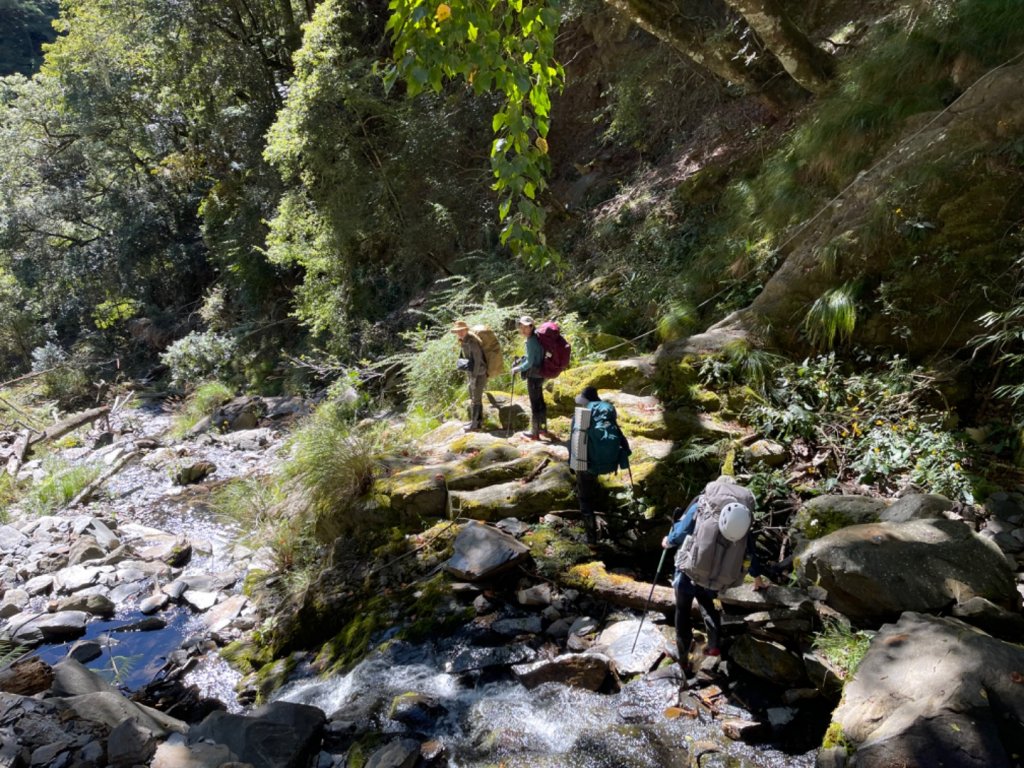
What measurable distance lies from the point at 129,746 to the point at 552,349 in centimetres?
450

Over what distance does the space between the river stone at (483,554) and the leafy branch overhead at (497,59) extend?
2.85 meters

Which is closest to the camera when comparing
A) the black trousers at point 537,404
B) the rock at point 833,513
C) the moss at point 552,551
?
the rock at point 833,513

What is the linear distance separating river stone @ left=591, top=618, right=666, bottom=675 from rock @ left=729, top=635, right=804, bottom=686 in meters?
0.52

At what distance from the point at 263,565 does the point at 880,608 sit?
6.06 m

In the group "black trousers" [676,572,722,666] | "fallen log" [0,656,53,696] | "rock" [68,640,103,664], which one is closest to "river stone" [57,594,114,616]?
"rock" [68,640,103,664]

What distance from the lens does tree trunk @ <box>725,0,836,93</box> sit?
7.14 meters

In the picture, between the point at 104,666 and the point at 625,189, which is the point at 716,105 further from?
the point at 104,666

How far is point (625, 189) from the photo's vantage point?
11.8 metres

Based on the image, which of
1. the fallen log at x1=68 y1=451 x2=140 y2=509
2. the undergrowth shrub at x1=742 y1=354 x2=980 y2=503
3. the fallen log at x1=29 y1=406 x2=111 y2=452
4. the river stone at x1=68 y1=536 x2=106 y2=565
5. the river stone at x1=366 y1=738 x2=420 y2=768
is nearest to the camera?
the river stone at x1=366 y1=738 x2=420 y2=768

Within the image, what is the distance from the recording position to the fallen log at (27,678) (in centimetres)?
450

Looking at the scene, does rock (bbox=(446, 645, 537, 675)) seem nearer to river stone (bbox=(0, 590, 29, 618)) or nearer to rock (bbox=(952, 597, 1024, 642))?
rock (bbox=(952, 597, 1024, 642))

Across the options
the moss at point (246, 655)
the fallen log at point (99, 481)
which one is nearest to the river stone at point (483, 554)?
the moss at point (246, 655)

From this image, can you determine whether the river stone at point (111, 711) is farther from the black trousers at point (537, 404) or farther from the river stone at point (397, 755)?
the black trousers at point (537, 404)

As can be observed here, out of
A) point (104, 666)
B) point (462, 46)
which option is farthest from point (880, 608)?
point (104, 666)
